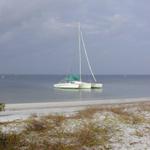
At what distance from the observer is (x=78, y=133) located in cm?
1122

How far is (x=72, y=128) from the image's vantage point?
11812mm

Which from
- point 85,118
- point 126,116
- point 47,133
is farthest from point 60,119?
point 126,116

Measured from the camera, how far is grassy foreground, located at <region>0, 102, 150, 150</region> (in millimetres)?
10172

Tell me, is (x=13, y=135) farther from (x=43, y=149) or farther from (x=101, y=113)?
(x=101, y=113)

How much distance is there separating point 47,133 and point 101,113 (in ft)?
13.8

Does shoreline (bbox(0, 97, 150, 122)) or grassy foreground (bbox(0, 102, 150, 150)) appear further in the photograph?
shoreline (bbox(0, 97, 150, 122))

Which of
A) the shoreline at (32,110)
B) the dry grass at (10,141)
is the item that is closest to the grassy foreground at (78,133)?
the dry grass at (10,141)

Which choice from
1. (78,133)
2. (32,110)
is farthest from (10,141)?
(32,110)

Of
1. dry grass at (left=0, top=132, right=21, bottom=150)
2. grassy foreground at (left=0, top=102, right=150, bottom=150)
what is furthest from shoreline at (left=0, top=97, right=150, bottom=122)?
dry grass at (left=0, top=132, right=21, bottom=150)

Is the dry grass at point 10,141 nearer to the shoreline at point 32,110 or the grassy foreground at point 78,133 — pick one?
the grassy foreground at point 78,133

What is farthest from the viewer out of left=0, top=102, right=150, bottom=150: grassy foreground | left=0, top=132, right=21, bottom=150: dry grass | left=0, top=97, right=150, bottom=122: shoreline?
left=0, top=97, right=150, bottom=122: shoreline

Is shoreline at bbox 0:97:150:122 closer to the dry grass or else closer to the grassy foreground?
the grassy foreground

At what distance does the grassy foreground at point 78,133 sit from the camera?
33.4 feet

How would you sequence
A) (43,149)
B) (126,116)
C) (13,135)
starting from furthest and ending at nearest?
(126,116) → (13,135) → (43,149)
